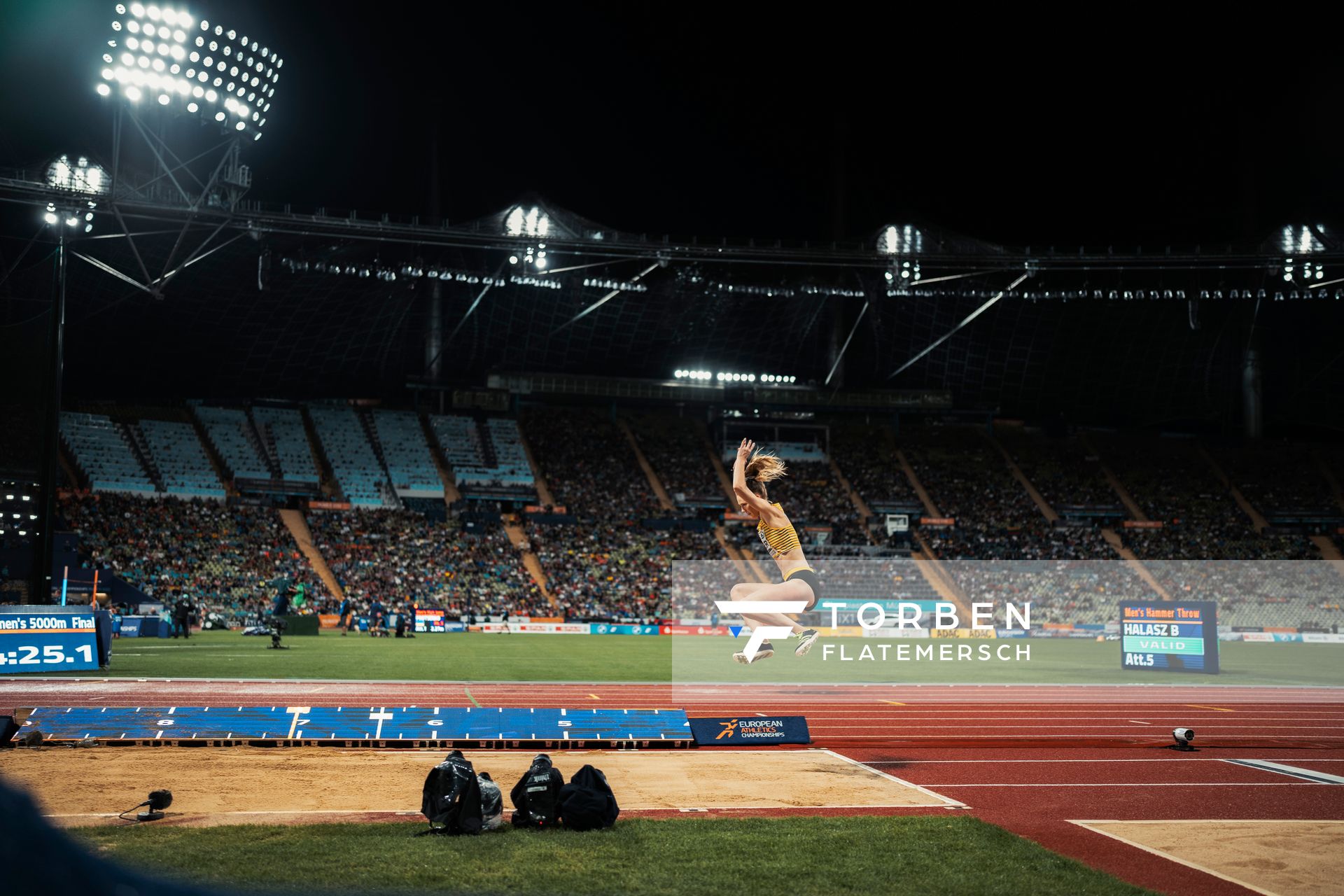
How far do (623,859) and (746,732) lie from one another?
6.16 m

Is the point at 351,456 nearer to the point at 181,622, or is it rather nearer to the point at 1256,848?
the point at 181,622

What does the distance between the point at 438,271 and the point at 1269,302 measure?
42.8 meters

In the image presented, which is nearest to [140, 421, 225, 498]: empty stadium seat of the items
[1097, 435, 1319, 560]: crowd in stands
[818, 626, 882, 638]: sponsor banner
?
[818, 626, 882, 638]: sponsor banner

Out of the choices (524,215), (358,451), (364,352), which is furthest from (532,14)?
(358,451)

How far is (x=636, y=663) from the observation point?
28609 mm

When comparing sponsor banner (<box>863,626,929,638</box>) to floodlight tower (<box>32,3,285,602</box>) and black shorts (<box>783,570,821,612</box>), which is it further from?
black shorts (<box>783,570,821,612</box>)

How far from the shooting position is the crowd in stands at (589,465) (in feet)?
186

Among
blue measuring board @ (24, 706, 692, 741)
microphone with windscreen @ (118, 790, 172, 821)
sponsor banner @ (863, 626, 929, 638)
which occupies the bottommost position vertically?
sponsor banner @ (863, 626, 929, 638)

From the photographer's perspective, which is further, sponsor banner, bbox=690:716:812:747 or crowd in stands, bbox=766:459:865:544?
crowd in stands, bbox=766:459:865:544

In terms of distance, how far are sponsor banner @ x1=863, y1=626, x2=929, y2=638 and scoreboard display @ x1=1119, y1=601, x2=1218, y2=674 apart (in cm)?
894

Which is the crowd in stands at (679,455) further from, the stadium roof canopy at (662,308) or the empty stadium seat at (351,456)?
the empty stadium seat at (351,456)

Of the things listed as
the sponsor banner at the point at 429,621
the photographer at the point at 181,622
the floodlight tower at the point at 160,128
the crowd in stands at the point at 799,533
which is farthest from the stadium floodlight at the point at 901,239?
the photographer at the point at 181,622

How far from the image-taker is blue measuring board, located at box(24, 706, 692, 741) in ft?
41.2

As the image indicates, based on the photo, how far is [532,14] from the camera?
52.1 meters
